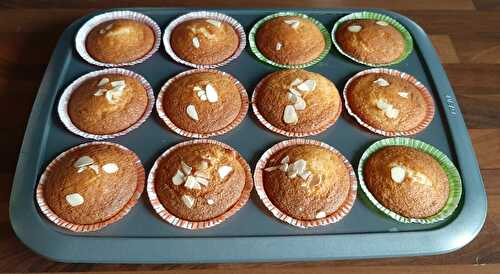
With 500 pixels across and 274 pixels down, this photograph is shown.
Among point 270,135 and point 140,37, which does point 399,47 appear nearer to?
point 270,135

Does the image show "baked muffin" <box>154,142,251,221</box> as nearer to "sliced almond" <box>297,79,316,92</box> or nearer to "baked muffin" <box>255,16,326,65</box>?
"sliced almond" <box>297,79,316,92</box>

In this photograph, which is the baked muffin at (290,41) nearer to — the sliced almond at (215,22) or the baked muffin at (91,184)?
the sliced almond at (215,22)

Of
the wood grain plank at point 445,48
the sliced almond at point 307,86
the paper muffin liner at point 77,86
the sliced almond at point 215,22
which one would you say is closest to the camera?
the paper muffin liner at point 77,86

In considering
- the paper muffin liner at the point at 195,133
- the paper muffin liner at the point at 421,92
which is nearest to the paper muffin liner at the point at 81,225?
the paper muffin liner at the point at 195,133

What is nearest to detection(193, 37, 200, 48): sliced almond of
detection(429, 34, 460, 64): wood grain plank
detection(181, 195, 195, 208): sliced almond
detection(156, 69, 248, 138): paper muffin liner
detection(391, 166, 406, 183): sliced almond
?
detection(156, 69, 248, 138): paper muffin liner

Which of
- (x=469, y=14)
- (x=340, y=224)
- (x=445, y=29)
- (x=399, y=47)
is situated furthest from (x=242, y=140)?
(x=469, y=14)

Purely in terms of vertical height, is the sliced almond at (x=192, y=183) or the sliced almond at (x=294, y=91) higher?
the sliced almond at (x=294, y=91)

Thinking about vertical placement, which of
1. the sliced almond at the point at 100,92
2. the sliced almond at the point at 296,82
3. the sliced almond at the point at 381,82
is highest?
the sliced almond at the point at 100,92
